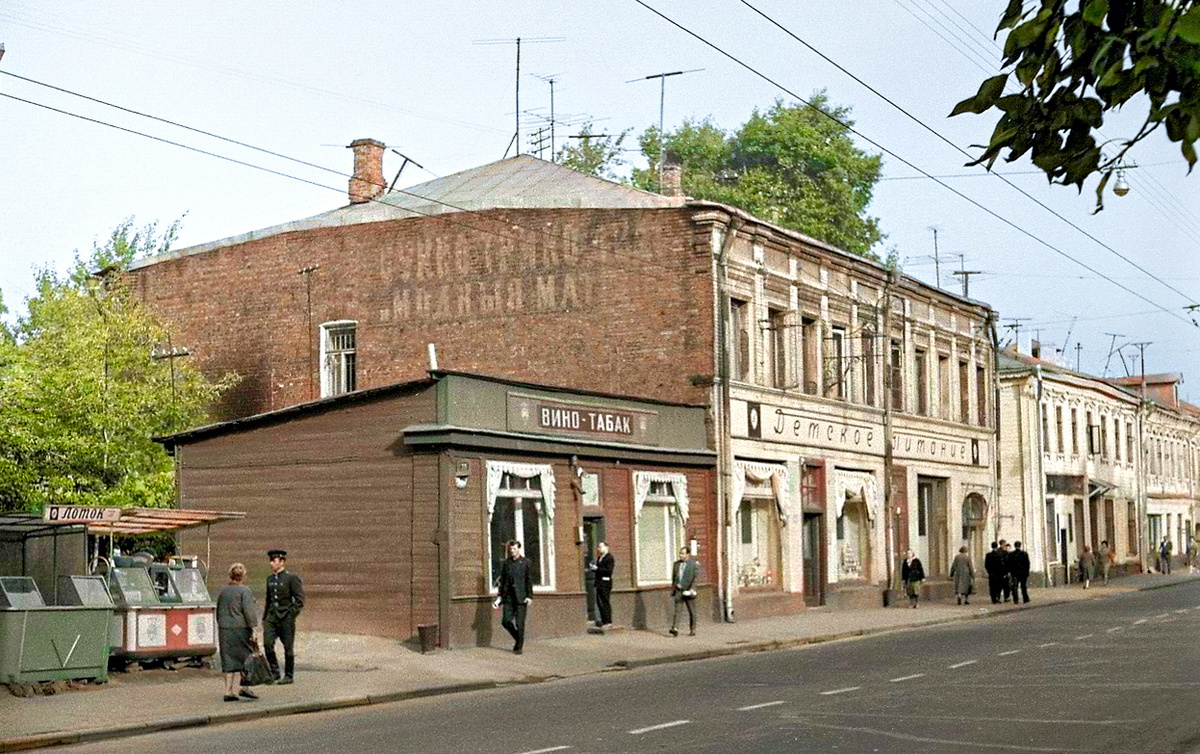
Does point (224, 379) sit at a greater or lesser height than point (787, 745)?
greater

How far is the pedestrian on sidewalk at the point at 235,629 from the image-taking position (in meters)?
18.7

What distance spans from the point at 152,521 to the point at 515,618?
19.9 ft

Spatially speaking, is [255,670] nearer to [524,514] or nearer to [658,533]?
[524,514]

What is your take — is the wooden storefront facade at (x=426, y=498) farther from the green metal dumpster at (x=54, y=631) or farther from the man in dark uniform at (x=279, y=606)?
the green metal dumpster at (x=54, y=631)

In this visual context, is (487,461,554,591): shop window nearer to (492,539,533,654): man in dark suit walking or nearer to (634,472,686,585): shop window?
(492,539,533,654): man in dark suit walking

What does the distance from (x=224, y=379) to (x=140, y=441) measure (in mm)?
4620

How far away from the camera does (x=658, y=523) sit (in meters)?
33.1

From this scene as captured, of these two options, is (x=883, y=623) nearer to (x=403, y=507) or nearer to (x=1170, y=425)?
(x=403, y=507)

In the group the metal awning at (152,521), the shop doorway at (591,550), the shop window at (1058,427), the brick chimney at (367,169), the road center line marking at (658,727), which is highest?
the brick chimney at (367,169)

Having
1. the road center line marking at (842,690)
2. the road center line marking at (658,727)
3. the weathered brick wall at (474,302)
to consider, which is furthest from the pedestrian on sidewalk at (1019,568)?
the road center line marking at (658,727)

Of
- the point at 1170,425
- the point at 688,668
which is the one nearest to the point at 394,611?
the point at 688,668

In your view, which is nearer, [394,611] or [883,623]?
[394,611]

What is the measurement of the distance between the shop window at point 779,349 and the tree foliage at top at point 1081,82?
3183cm

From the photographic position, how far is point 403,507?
2702cm
